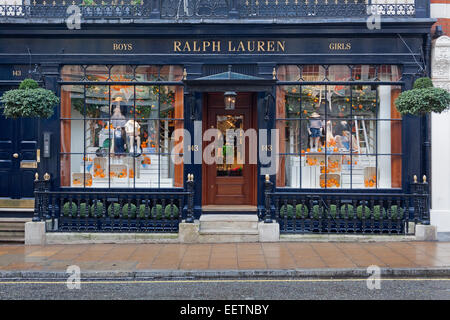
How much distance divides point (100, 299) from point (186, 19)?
7.11 m

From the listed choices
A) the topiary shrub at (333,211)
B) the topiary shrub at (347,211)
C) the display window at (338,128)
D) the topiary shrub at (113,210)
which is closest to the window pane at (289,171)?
the display window at (338,128)

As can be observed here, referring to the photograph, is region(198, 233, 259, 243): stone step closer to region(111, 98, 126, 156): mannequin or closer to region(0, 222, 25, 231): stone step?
region(111, 98, 126, 156): mannequin

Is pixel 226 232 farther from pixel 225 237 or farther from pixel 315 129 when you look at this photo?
pixel 315 129

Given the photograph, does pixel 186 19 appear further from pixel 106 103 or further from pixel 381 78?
pixel 381 78

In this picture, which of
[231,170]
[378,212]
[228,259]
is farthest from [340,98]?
[228,259]

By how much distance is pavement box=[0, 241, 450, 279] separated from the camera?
27.3 feet

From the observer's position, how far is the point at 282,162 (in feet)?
38.9

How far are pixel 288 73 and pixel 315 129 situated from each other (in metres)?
1.51

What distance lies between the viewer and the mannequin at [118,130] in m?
12.0

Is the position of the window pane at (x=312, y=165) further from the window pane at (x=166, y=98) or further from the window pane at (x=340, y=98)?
the window pane at (x=166, y=98)

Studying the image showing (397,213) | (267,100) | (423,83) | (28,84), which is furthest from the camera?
(267,100)

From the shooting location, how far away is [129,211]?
11281 millimetres

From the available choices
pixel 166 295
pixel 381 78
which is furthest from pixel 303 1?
pixel 166 295

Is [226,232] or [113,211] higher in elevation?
[113,211]
